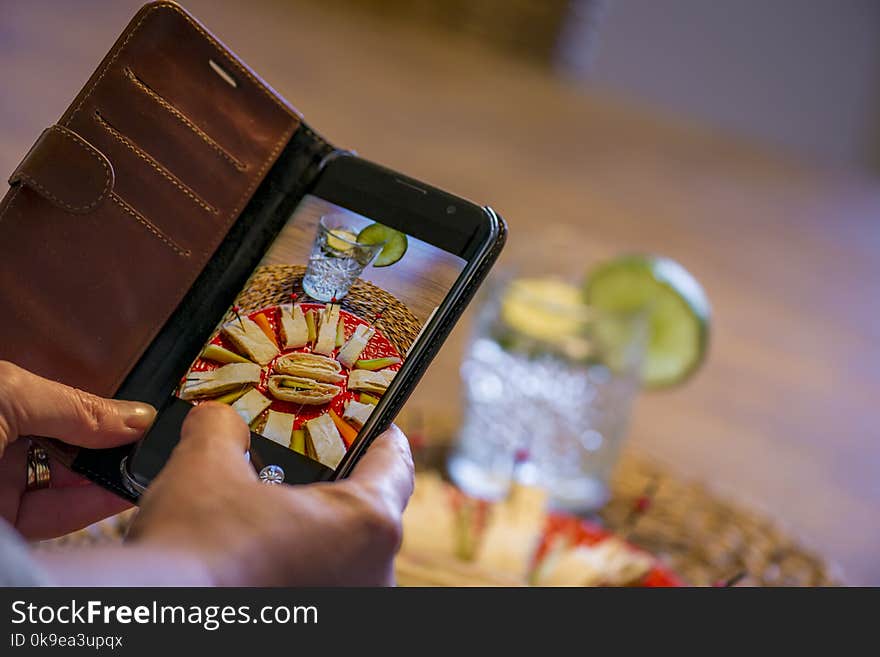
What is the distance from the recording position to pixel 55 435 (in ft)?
1.94

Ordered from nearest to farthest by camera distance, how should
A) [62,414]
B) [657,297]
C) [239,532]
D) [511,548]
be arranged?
[239,532]
[62,414]
[511,548]
[657,297]

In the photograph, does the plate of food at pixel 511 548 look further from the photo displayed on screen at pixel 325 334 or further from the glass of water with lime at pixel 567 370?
the photo displayed on screen at pixel 325 334

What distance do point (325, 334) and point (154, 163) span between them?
15 cm

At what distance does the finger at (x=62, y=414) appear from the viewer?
0.57 metres

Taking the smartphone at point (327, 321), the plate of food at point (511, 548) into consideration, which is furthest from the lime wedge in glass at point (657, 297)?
the smartphone at point (327, 321)

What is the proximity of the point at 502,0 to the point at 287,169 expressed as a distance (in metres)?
2.36

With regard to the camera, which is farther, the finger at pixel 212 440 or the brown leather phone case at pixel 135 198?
the brown leather phone case at pixel 135 198

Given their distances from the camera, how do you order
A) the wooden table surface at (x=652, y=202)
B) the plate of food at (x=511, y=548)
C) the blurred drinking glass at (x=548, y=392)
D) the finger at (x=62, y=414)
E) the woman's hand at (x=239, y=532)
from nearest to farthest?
the woman's hand at (x=239, y=532)
the finger at (x=62, y=414)
the plate of food at (x=511, y=548)
the blurred drinking glass at (x=548, y=392)
the wooden table surface at (x=652, y=202)

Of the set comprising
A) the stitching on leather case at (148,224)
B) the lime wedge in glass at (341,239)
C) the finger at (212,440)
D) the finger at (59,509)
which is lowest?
the finger at (59,509)

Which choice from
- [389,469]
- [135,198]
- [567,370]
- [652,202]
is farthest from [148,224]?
[652,202]

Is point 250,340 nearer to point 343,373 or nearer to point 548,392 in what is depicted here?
point 343,373

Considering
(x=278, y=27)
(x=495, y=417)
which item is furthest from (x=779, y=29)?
(x=495, y=417)

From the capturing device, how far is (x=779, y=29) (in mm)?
3018
